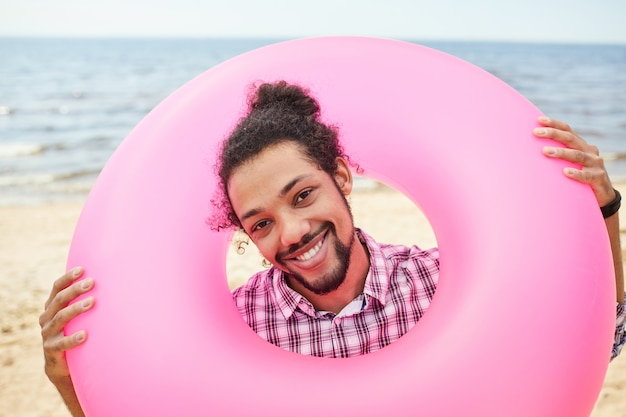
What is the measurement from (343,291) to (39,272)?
3.94 m

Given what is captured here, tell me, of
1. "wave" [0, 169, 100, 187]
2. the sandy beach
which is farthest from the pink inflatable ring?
"wave" [0, 169, 100, 187]

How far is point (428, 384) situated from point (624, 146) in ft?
33.1

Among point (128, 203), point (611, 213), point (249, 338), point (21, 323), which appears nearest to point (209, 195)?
point (128, 203)

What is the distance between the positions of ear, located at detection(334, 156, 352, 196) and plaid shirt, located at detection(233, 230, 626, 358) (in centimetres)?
21

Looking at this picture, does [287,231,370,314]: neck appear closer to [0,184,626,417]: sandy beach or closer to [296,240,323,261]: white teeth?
[296,240,323,261]: white teeth

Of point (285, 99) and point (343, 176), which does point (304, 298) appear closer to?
point (343, 176)

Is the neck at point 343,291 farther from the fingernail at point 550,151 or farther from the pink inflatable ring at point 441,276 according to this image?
the fingernail at point 550,151

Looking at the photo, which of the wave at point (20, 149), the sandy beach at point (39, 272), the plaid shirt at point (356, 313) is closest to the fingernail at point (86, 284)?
the plaid shirt at point (356, 313)

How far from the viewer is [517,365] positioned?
4.39ft

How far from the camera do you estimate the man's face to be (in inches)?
65.4

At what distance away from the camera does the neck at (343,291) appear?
1.89m

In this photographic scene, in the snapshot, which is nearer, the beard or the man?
the man

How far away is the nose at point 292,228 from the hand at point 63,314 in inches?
21.2

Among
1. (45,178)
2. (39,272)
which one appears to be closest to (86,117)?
(45,178)
